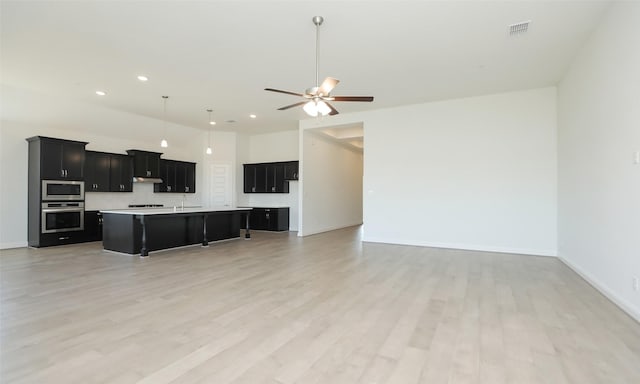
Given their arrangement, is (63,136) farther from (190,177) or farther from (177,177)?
(190,177)

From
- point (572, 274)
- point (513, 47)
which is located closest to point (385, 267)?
point (572, 274)

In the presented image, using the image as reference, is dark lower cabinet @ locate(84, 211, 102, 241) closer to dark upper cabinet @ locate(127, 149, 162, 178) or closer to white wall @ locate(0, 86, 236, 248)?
white wall @ locate(0, 86, 236, 248)

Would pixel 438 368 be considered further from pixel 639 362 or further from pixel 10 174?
pixel 10 174

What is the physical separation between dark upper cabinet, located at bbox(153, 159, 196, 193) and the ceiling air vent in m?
8.71

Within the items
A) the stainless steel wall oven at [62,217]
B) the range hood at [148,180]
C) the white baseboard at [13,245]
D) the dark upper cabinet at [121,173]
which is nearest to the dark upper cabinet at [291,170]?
the range hood at [148,180]

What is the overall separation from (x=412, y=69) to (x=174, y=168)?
7370 mm

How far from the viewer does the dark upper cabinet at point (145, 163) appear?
8352 mm

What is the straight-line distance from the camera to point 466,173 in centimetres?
657

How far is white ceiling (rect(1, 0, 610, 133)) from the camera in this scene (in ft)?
11.4

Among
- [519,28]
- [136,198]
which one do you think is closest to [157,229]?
[136,198]

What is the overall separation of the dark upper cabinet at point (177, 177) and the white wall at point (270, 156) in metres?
1.46

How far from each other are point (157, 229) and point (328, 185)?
5.14 metres

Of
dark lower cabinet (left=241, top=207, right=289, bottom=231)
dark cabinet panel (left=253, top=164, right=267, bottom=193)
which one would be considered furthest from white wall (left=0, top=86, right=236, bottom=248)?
dark lower cabinet (left=241, top=207, right=289, bottom=231)

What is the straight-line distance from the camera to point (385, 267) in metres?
4.89
